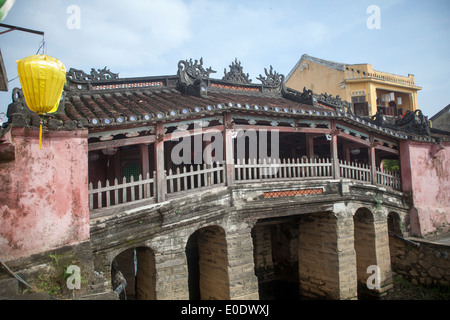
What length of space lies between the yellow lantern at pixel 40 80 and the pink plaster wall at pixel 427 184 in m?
12.2

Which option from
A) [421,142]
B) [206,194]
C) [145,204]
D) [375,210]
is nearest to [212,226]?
[206,194]

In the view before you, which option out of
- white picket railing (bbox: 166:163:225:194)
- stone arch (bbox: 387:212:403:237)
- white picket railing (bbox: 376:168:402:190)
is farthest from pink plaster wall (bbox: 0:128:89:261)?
stone arch (bbox: 387:212:403:237)

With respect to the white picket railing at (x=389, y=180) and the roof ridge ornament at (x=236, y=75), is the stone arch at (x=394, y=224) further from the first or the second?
the roof ridge ornament at (x=236, y=75)

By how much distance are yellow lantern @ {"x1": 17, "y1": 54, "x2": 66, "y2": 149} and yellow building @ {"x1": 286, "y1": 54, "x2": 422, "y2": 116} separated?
69.0 ft

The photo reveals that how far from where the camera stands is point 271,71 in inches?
490

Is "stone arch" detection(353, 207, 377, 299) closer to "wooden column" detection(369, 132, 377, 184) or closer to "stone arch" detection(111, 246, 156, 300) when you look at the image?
"wooden column" detection(369, 132, 377, 184)

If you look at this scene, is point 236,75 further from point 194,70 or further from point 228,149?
point 228,149

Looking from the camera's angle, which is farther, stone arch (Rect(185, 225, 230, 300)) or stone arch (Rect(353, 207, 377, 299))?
stone arch (Rect(353, 207, 377, 299))

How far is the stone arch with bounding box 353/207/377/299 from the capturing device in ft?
36.5

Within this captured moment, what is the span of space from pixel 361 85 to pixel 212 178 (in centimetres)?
1856

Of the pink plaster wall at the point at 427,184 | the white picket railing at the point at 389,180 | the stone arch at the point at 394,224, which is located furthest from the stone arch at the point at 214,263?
the pink plaster wall at the point at 427,184
